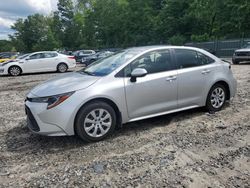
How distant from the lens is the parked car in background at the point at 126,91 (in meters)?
4.03

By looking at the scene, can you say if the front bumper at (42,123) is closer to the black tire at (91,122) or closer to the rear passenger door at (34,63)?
the black tire at (91,122)

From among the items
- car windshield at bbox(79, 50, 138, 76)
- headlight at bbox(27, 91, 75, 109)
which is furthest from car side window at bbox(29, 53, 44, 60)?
headlight at bbox(27, 91, 75, 109)

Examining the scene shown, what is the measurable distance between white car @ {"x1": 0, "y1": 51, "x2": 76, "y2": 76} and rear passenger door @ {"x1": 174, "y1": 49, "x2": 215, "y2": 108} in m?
12.0

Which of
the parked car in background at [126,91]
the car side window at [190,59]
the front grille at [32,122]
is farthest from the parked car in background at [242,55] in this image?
the front grille at [32,122]

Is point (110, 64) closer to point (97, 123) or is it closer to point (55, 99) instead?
point (97, 123)

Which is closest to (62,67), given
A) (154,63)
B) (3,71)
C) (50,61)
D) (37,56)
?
(50,61)

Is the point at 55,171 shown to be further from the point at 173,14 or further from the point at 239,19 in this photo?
the point at 173,14

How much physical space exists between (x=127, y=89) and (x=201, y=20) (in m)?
36.3

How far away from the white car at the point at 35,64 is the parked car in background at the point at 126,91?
441 inches

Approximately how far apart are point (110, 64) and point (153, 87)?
0.92 m

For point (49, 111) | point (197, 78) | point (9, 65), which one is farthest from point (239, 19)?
point (49, 111)

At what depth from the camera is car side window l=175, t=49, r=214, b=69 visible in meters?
5.13

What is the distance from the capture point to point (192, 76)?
201 inches

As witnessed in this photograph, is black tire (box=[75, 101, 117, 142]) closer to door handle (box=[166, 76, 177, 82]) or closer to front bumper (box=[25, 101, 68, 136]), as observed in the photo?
front bumper (box=[25, 101, 68, 136])
